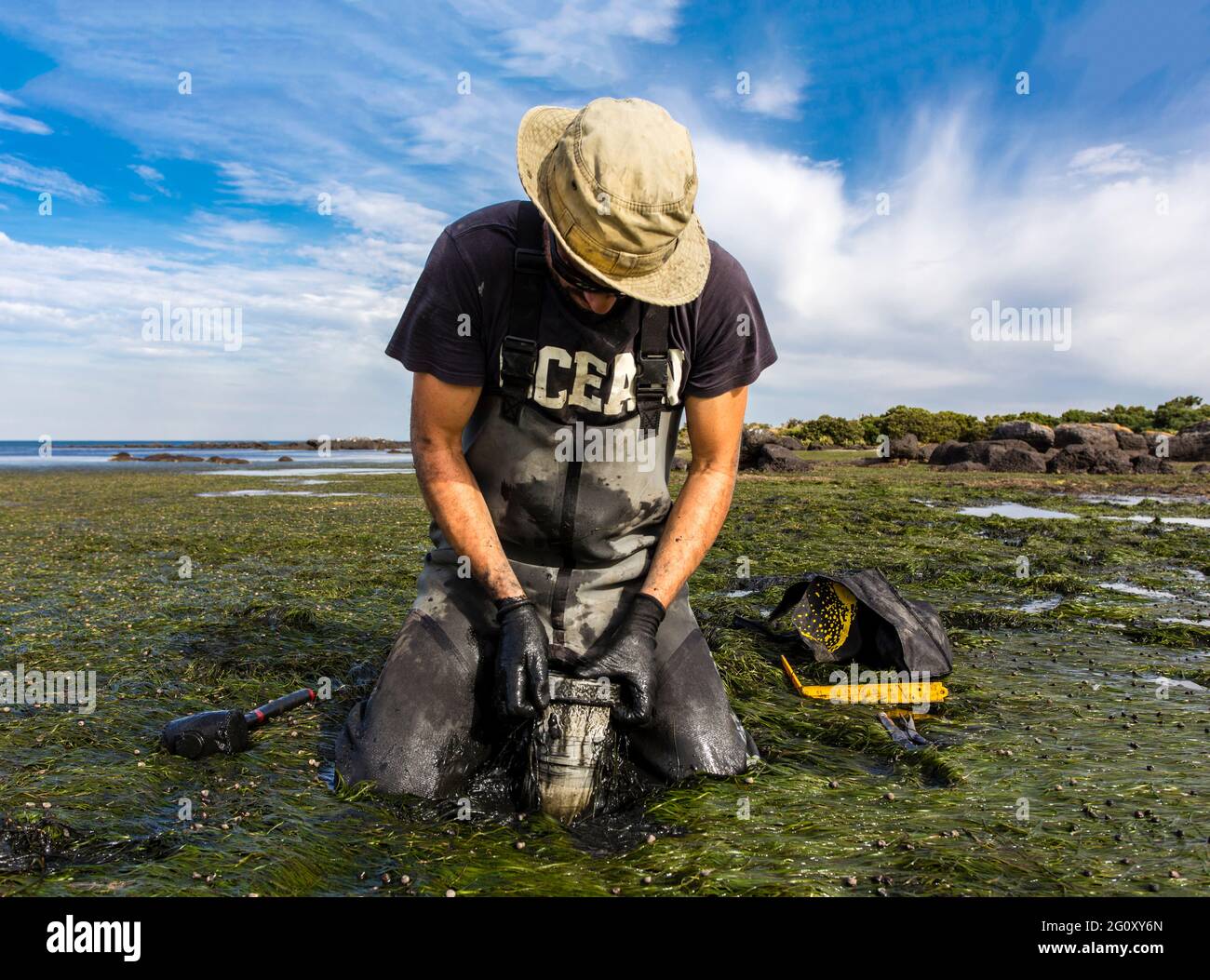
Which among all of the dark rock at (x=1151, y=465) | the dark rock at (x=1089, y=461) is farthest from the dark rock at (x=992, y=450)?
the dark rock at (x=1151, y=465)

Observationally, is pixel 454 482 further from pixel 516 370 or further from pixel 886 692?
pixel 886 692

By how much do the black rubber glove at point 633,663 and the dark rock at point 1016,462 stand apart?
26.1 metres

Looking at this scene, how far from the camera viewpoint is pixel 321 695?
4.41 meters

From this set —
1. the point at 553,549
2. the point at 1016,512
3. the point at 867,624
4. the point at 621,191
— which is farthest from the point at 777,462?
the point at 621,191

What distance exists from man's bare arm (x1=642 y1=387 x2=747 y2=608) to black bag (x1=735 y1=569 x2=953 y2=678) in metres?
1.54

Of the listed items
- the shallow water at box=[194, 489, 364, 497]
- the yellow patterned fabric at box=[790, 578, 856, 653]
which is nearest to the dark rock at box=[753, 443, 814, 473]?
the shallow water at box=[194, 489, 364, 497]

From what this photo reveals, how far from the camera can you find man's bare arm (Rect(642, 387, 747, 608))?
353cm

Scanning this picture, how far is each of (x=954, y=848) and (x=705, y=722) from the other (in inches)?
43.0

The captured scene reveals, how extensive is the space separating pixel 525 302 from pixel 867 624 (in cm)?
324

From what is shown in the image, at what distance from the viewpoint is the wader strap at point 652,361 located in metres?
3.28

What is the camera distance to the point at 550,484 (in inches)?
136

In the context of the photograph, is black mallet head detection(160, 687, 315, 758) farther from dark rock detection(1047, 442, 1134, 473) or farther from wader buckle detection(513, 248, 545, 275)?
dark rock detection(1047, 442, 1134, 473)

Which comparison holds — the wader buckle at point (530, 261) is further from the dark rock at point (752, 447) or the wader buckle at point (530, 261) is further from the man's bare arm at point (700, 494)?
the dark rock at point (752, 447)
